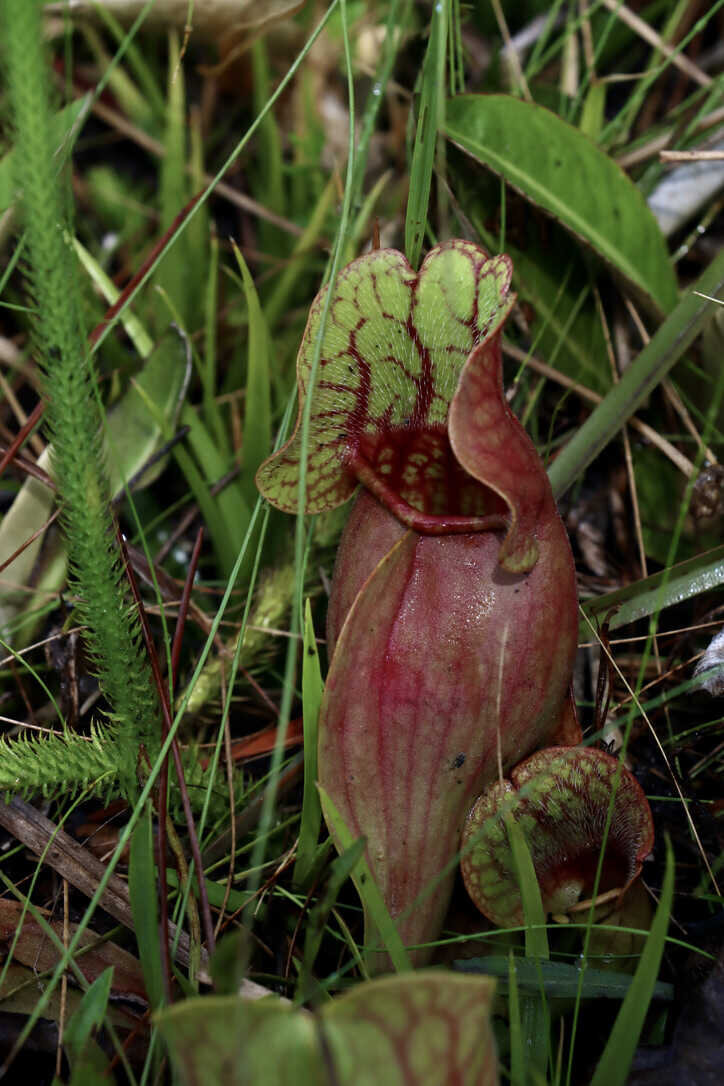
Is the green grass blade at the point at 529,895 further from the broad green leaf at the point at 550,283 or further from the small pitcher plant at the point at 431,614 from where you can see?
the broad green leaf at the point at 550,283

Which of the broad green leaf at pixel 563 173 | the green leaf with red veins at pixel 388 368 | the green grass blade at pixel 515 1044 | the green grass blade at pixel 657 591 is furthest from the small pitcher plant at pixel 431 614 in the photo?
the broad green leaf at pixel 563 173

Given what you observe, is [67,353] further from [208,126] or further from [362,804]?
[208,126]

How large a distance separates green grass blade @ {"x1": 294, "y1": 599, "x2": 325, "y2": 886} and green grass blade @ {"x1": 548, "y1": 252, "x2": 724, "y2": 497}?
2.03 feet

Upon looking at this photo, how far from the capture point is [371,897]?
1076 mm

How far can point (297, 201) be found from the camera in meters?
2.15

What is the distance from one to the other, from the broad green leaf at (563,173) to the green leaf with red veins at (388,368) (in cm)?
59

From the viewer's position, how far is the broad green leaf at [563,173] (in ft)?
5.30

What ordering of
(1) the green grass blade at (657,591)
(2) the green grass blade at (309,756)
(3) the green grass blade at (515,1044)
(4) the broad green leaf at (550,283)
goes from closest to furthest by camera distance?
(3) the green grass blade at (515,1044), (2) the green grass blade at (309,756), (1) the green grass blade at (657,591), (4) the broad green leaf at (550,283)

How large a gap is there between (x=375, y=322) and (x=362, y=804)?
647mm

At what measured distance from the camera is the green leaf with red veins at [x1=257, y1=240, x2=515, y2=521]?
112cm

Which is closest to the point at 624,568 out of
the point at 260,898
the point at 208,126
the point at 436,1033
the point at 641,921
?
the point at 641,921

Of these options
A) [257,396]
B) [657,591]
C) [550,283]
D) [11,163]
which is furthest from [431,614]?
[11,163]

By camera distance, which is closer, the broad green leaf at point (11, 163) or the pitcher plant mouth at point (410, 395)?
the pitcher plant mouth at point (410, 395)

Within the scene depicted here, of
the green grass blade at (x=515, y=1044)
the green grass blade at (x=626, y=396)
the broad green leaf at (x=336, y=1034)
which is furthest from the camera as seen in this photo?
the green grass blade at (x=626, y=396)
